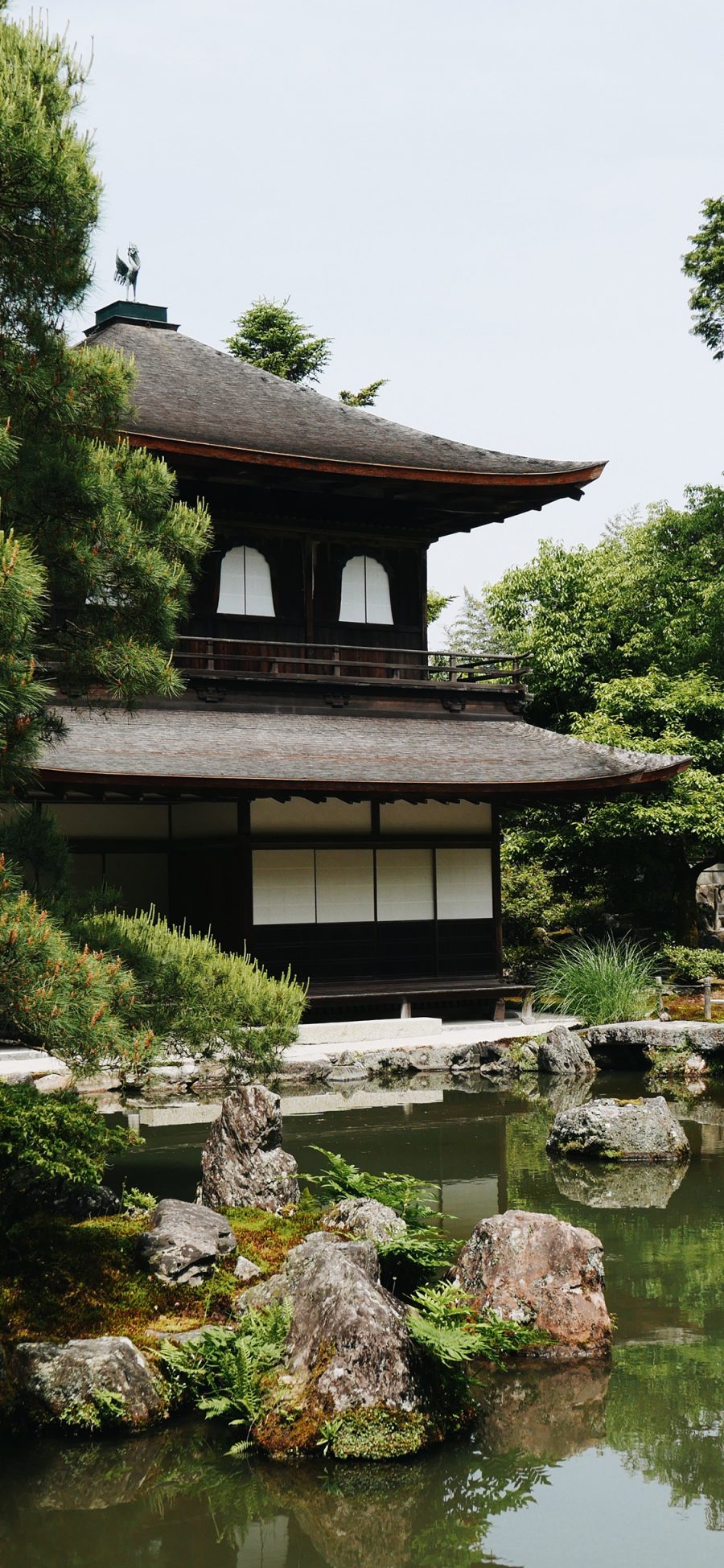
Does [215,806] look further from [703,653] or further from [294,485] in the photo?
[703,653]

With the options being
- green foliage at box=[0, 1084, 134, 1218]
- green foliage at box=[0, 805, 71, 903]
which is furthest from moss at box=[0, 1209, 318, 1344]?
green foliage at box=[0, 805, 71, 903]

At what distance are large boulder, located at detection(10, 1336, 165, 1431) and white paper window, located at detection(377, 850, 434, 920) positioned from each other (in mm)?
11447

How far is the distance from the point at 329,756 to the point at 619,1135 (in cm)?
698

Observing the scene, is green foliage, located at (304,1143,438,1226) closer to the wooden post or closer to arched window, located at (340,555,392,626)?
→ the wooden post

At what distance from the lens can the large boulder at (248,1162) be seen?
328 inches

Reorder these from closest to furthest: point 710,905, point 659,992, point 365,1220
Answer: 1. point 365,1220
2. point 659,992
3. point 710,905

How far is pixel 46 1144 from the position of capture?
21.0ft

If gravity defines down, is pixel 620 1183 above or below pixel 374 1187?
below

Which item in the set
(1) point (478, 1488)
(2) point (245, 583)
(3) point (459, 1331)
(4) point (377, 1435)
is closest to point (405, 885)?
(2) point (245, 583)

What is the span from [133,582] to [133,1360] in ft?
12.3

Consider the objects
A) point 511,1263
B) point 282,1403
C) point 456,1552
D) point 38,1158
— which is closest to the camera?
point 456,1552

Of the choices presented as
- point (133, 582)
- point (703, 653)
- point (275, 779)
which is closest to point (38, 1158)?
point (133, 582)

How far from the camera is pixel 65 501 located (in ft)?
23.0

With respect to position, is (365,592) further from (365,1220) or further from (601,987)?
(365,1220)
